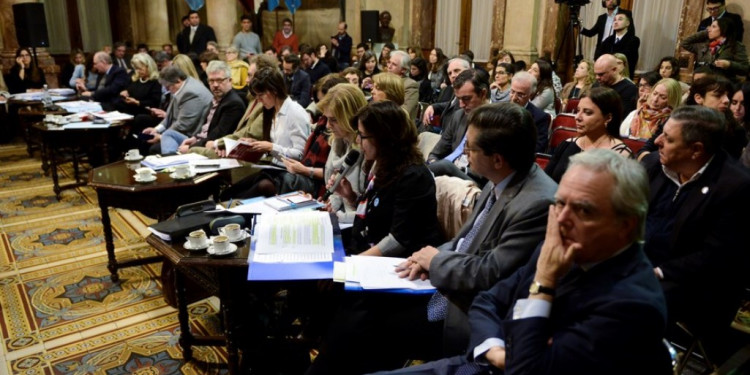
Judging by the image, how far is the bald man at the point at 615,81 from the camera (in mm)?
4891

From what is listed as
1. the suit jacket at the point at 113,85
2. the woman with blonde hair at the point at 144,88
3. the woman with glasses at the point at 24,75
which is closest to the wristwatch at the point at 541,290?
the woman with blonde hair at the point at 144,88

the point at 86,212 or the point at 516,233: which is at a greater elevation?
the point at 516,233

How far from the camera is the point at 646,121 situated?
13.4 feet

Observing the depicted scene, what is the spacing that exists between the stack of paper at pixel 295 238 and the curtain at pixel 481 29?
8214 millimetres

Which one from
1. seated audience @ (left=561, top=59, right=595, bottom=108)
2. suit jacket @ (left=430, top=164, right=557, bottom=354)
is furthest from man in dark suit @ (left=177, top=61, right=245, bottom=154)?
seated audience @ (left=561, top=59, right=595, bottom=108)

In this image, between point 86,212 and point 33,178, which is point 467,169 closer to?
point 86,212

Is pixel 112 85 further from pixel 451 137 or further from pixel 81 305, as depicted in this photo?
pixel 451 137

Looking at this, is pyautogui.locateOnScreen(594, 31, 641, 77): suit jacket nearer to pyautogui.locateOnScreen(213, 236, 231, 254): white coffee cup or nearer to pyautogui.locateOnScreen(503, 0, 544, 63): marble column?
pyautogui.locateOnScreen(503, 0, 544, 63): marble column

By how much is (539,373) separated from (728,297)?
4.45 feet

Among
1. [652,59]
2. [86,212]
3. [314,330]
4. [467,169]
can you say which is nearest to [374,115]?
[314,330]

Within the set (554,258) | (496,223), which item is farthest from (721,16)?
(554,258)

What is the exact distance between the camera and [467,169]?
3254 mm

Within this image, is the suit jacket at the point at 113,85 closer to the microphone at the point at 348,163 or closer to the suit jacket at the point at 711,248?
the microphone at the point at 348,163

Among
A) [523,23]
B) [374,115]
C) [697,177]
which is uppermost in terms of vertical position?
[523,23]
